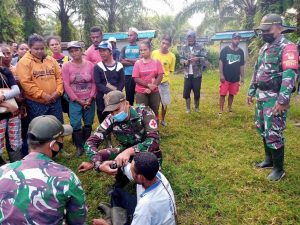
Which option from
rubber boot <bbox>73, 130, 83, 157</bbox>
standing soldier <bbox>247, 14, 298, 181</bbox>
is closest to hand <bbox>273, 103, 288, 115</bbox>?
standing soldier <bbox>247, 14, 298, 181</bbox>

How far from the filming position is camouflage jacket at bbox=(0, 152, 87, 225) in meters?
1.80

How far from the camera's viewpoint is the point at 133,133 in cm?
351

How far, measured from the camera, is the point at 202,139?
5.53 m

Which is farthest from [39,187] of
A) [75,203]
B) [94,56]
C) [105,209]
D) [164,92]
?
[164,92]

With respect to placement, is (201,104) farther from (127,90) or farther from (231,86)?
(127,90)

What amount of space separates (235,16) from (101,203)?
18.3 metres

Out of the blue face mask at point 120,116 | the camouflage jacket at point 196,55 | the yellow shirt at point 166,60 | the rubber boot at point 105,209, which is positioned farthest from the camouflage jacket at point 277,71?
the camouflage jacket at point 196,55

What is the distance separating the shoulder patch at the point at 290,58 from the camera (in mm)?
3512

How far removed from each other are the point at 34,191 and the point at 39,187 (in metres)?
0.03

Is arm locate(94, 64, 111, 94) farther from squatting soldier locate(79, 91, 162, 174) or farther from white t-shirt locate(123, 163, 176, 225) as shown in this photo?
white t-shirt locate(123, 163, 176, 225)

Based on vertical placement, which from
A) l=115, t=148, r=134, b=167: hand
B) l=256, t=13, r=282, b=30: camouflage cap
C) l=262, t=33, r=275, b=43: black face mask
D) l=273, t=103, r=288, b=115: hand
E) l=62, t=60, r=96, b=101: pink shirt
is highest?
l=256, t=13, r=282, b=30: camouflage cap

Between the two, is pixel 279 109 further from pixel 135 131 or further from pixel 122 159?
pixel 122 159

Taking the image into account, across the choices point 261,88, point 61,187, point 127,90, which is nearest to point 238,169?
point 261,88

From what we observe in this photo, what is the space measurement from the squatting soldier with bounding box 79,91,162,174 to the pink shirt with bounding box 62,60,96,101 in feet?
4.23
